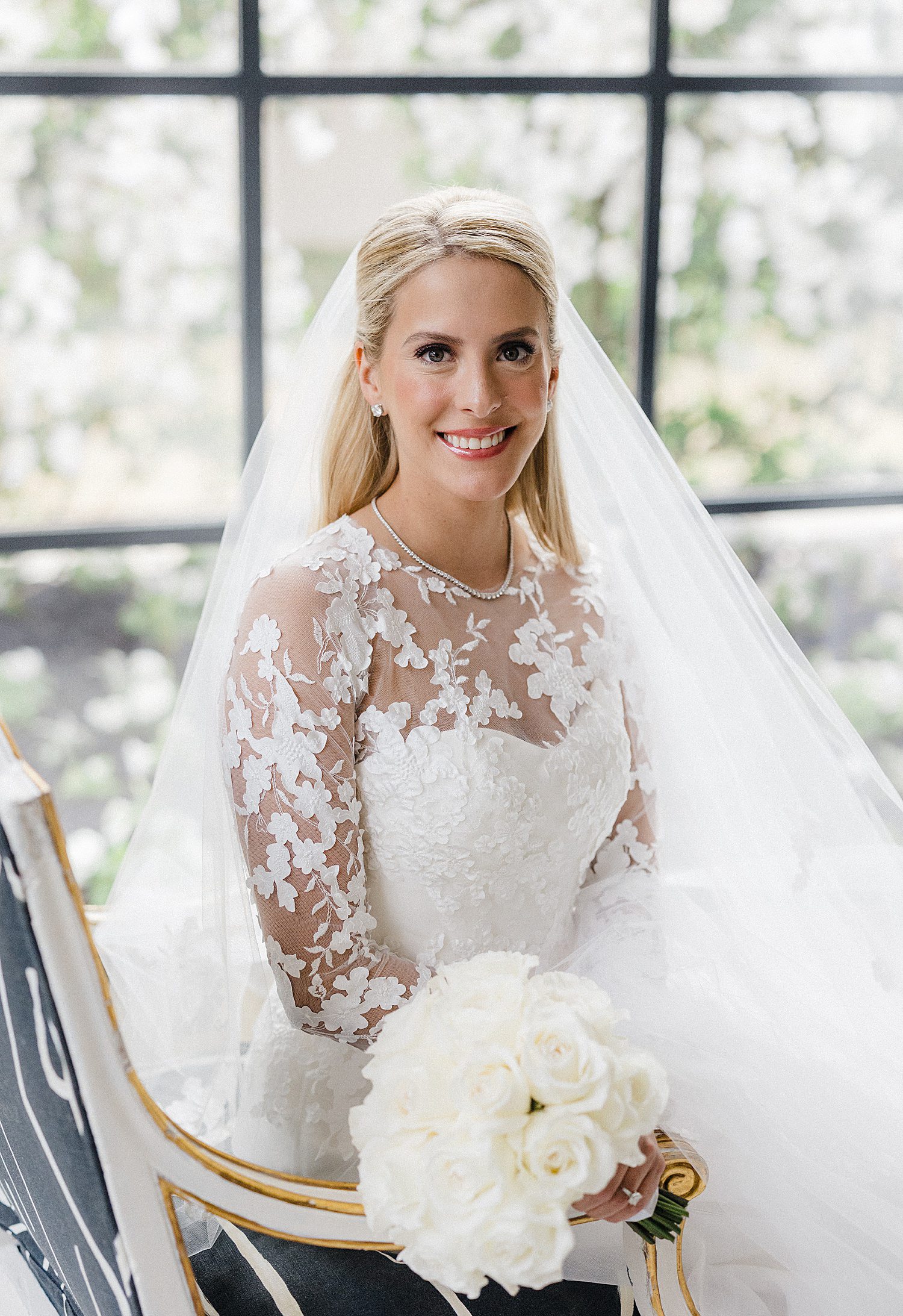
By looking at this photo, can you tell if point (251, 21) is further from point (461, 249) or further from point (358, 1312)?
point (358, 1312)

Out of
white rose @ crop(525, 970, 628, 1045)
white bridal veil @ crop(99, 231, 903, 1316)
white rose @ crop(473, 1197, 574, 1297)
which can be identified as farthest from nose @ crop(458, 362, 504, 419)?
white rose @ crop(473, 1197, 574, 1297)

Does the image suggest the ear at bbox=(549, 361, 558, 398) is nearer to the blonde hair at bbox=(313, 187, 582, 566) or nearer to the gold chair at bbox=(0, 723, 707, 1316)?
the blonde hair at bbox=(313, 187, 582, 566)

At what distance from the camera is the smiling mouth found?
6.07 feet

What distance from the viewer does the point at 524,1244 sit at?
3.32 feet

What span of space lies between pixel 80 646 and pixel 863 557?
2.32 m

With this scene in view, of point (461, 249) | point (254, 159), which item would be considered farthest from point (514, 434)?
point (254, 159)

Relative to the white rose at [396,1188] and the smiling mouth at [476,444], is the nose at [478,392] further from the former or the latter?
the white rose at [396,1188]

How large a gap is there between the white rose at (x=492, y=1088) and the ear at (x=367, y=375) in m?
1.16

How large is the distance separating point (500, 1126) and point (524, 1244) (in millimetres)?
92

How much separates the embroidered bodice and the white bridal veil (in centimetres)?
12

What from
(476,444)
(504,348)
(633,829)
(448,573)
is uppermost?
(504,348)

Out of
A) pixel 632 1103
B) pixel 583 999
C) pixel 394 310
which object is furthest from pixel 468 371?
pixel 632 1103

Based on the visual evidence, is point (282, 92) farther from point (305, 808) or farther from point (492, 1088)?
point (492, 1088)

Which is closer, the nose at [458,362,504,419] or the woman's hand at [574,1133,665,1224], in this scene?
the woman's hand at [574,1133,665,1224]
